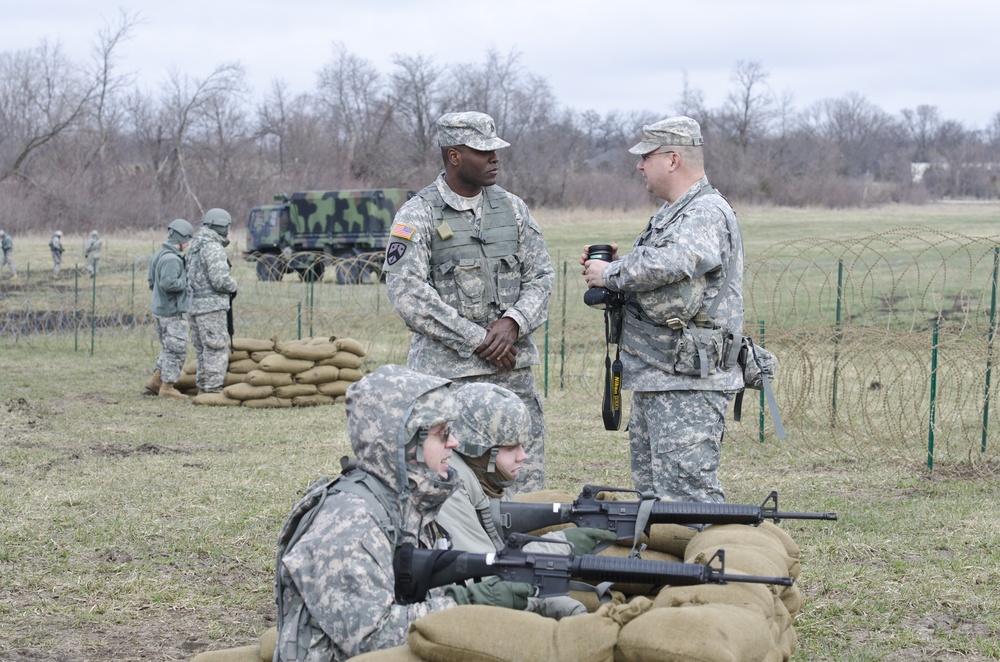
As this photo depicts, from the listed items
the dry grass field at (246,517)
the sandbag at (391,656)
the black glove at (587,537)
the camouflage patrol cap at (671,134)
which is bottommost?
the dry grass field at (246,517)

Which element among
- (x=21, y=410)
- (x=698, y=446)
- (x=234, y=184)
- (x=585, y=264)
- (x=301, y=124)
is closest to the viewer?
(x=698, y=446)

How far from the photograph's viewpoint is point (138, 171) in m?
46.4

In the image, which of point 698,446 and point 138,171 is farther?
point 138,171

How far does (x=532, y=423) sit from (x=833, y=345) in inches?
158

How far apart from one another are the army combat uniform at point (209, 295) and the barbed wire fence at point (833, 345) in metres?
0.73

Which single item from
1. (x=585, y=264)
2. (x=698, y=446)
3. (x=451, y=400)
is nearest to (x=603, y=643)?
(x=451, y=400)

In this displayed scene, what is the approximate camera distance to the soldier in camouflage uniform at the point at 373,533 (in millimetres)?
2846

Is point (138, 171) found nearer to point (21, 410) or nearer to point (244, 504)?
point (21, 410)

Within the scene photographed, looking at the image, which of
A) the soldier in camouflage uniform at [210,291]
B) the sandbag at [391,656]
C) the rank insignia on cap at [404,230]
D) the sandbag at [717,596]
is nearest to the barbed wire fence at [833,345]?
the soldier in camouflage uniform at [210,291]

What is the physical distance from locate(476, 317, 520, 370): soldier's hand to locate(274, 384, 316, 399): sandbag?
6.03 m

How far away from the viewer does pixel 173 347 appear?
11.0m

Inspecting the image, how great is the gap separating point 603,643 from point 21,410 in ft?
28.1

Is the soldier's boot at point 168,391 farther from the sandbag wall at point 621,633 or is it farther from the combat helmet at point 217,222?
the sandbag wall at point 621,633

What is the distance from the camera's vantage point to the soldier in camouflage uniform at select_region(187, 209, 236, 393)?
1062 cm
